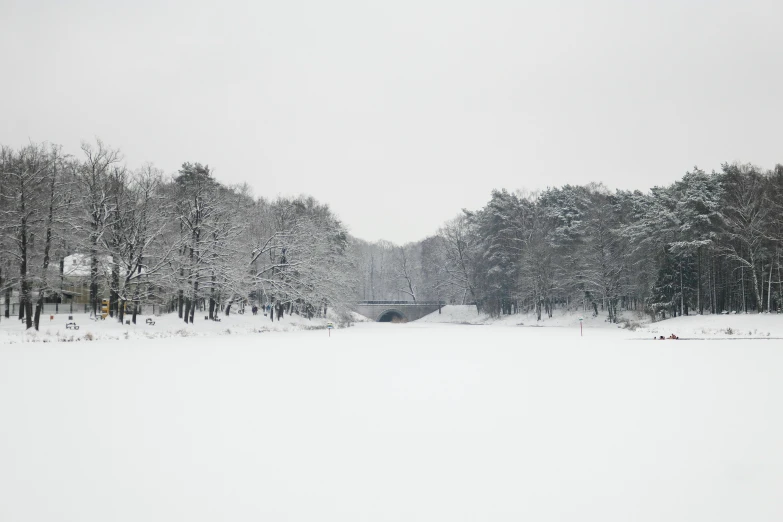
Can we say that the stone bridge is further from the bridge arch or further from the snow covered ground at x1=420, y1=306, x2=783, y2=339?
the snow covered ground at x1=420, y1=306, x2=783, y2=339

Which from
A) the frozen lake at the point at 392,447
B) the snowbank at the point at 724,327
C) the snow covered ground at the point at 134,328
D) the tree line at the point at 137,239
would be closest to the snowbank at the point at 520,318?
the snowbank at the point at 724,327

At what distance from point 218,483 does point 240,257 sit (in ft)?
139

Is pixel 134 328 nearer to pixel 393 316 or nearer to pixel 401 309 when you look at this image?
pixel 401 309

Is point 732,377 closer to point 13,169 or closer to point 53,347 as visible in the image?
point 53,347

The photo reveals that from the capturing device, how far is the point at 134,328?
120 feet

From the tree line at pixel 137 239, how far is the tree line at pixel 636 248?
25.7m

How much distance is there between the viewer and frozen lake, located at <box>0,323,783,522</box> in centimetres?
574

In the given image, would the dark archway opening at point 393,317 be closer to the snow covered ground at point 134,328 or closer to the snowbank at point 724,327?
the snow covered ground at point 134,328

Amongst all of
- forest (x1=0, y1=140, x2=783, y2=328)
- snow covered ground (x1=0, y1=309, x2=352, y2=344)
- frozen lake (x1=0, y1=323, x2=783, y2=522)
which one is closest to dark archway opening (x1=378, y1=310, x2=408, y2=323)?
forest (x1=0, y1=140, x2=783, y2=328)

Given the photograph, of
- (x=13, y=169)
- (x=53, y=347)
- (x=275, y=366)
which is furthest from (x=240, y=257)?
(x=275, y=366)

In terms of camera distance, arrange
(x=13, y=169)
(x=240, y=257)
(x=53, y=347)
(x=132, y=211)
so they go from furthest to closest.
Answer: (x=240, y=257) → (x=132, y=211) → (x=13, y=169) → (x=53, y=347)

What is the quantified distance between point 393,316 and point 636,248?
161ft

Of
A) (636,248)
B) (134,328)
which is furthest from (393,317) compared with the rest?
(134,328)

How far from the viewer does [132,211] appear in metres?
39.8
